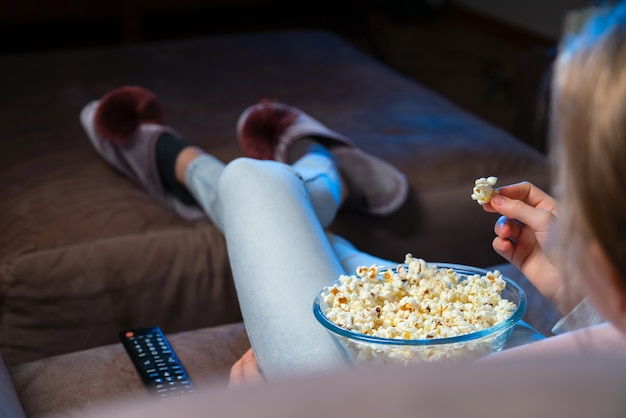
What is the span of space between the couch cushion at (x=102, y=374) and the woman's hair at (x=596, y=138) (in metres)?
0.69

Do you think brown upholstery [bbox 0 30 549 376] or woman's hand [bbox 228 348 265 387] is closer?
woman's hand [bbox 228 348 265 387]

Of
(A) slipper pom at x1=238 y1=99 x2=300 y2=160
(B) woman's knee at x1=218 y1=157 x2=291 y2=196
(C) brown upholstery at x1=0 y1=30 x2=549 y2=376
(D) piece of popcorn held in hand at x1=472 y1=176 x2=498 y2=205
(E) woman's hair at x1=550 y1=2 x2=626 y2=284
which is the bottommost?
(C) brown upholstery at x1=0 y1=30 x2=549 y2=376

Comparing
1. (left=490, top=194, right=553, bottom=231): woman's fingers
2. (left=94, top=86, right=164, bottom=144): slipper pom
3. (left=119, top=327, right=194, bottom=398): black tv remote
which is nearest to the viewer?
(left=490, top=194, right=553, bottom=231): woman's fingers

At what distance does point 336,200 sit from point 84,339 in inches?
19.8

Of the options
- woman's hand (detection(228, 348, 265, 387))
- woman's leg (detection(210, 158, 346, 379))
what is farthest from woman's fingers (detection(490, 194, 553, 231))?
woman's hand (detection(228, 348, 265, 387))

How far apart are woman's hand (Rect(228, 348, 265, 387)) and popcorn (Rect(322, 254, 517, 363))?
0.55 ft

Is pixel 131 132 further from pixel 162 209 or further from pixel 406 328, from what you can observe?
pixel 406 328

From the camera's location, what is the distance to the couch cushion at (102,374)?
1.11m

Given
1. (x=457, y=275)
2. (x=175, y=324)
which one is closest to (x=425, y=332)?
(x=457, y=275)

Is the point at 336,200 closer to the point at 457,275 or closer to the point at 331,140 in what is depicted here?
the point at 331,140

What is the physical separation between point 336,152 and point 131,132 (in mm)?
439

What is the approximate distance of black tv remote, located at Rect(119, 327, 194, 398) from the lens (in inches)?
43.3

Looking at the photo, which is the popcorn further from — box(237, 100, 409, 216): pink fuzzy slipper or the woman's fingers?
box(237, 100, 409, 216): pink fuzzy slipper

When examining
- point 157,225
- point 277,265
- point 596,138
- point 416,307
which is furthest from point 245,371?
point 596,138
